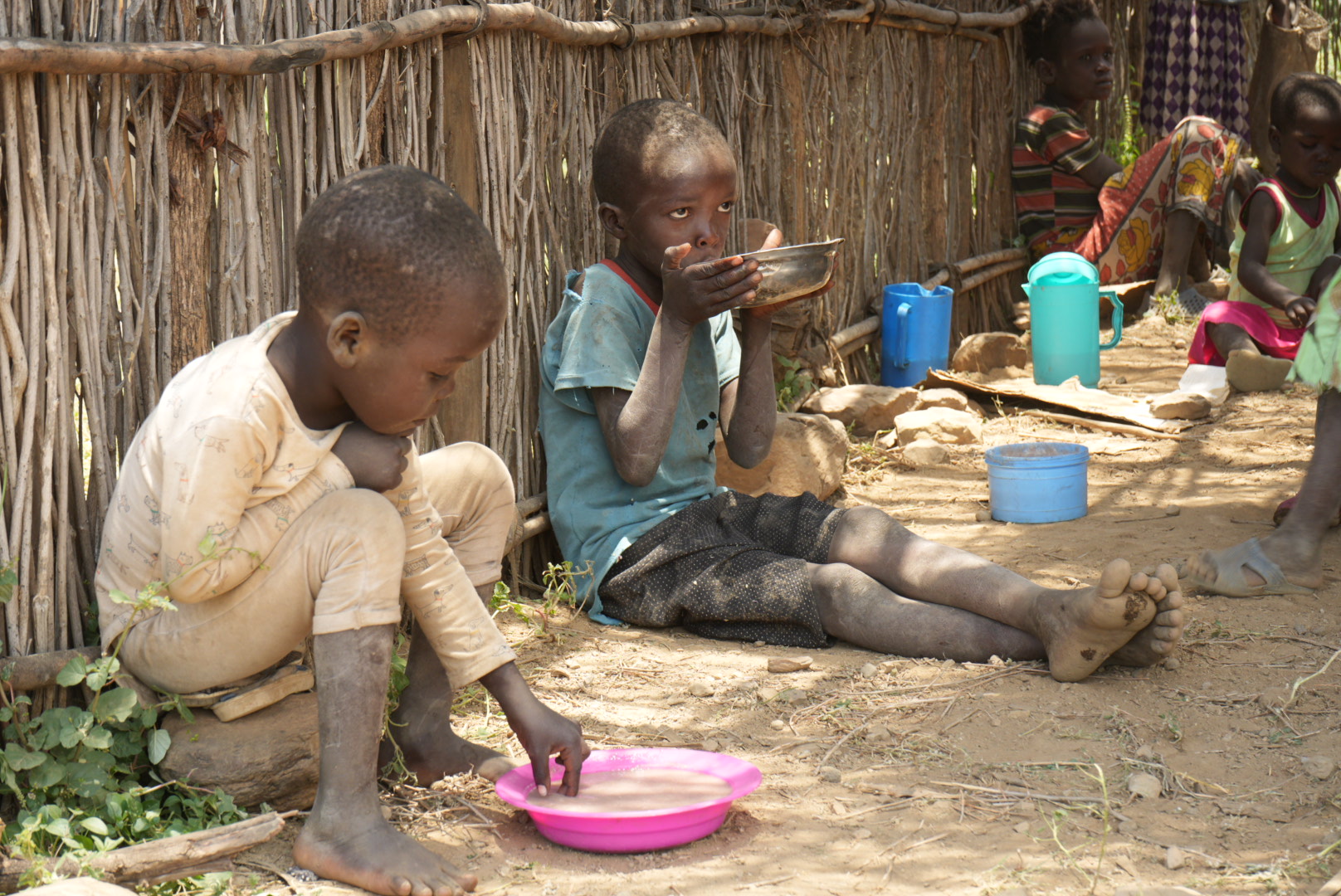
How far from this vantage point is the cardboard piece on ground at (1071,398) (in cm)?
502

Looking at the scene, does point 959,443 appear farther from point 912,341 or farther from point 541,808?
point 541,808

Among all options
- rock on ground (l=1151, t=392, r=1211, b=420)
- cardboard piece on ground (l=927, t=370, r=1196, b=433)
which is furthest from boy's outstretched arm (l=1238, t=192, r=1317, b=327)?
cardboard piece on ground (l=927, t=370, r=1196, b=433)

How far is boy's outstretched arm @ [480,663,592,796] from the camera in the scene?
2.07m

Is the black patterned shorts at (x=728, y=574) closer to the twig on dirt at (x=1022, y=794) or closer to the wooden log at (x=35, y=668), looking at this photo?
the twig on dirt at (x=1022, y=794)

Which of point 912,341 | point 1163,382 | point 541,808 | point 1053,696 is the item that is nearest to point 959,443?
point 912,341

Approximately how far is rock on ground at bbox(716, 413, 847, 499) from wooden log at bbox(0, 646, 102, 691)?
7.37ft

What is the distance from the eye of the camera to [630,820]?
1960 mm

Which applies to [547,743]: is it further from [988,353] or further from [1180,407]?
[988,353]

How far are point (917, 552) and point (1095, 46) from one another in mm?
4610

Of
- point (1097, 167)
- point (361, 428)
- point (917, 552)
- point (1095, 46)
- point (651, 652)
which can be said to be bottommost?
point (651, 652)

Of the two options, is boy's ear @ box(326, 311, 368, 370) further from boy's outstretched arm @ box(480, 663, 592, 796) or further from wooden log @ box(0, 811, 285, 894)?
wooden log @ box(0, 811, 285, 894)

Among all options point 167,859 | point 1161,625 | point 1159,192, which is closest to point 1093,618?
point 1161,625

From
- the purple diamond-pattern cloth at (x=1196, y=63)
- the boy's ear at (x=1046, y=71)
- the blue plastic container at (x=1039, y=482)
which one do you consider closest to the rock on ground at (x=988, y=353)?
the boy's ear at (x=1046, y=71)

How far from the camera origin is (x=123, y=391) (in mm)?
2297
